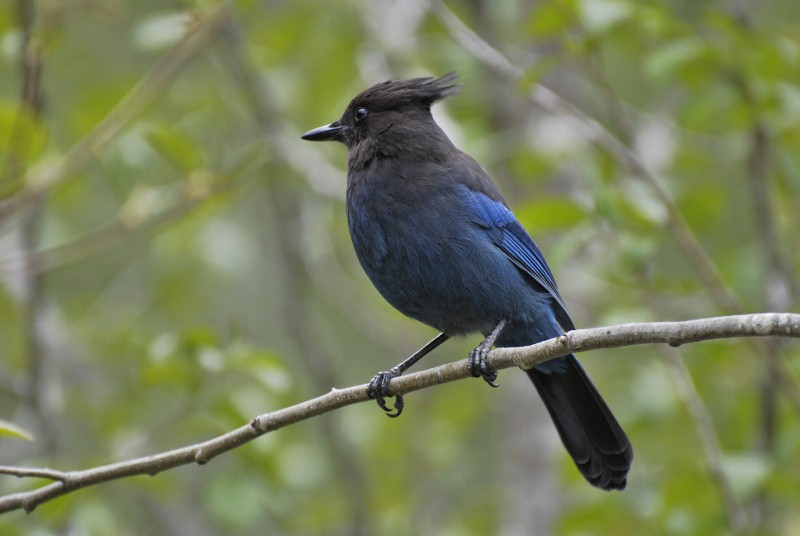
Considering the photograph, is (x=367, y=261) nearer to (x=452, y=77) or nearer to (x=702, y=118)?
(x=452, y=77)

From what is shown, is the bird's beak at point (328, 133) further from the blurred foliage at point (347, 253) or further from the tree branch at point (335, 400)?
the tree branch at point (335, 400)

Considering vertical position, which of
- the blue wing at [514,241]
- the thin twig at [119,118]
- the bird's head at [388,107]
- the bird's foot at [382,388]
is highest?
the thin twig at [119,118]

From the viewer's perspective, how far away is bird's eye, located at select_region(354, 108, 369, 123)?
4.76 meters

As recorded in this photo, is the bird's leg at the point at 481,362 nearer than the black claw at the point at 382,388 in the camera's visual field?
Yes

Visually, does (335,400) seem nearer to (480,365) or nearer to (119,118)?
(480,365)

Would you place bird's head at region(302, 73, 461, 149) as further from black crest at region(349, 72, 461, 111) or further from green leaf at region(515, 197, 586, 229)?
green leaf at region(515, 197, 586, 229)

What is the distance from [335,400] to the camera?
3.23m

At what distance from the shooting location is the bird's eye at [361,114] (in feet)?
15.6

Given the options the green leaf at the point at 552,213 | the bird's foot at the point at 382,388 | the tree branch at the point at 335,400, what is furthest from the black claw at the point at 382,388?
the green leaf at the point at 552,213

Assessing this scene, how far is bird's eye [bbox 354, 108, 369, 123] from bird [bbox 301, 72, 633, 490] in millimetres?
73

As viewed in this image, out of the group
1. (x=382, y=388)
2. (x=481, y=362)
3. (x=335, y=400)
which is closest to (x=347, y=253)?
(x=382, y=388)

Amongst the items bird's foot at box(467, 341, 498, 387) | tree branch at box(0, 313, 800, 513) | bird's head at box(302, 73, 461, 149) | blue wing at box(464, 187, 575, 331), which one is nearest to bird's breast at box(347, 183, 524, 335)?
blue wing at box(464, 187, 575, 331)

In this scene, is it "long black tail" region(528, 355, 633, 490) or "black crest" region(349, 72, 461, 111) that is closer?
"long black tail" region(528, 355, 633, 490)

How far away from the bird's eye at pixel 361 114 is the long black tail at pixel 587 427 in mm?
1322
